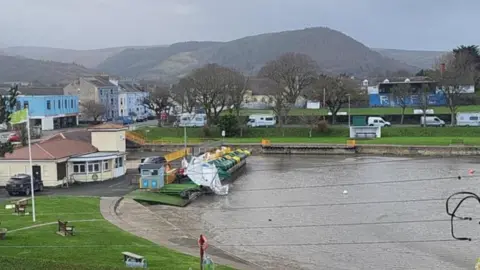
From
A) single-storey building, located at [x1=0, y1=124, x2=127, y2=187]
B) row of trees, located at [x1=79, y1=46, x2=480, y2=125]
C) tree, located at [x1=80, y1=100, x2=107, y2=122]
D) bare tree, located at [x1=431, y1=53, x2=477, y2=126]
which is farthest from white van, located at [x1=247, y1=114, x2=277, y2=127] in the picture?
single-storey building, located at [x1=0, y1=124, x2=127, y2=187]

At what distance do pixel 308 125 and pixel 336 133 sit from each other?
396 cm

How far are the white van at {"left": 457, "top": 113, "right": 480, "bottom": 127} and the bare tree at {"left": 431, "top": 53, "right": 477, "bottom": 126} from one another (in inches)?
32.4

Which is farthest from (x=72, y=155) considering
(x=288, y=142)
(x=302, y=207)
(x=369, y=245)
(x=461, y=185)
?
(x=288, y=142)

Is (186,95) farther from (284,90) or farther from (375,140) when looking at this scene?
(375,140)

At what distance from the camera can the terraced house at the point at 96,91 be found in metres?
91.2

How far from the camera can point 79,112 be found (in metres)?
88.0

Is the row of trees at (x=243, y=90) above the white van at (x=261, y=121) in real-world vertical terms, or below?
above

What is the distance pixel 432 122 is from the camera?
7144 cm

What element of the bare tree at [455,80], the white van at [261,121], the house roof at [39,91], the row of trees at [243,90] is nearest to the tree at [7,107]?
the row of trees at [243,90]

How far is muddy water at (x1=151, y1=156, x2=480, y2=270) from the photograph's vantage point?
73.3ft

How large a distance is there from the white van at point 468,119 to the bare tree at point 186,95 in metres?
31.4

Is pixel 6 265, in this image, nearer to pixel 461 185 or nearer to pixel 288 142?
pixel 461 185

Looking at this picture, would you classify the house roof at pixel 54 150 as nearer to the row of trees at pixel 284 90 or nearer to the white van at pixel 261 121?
the row of trees at pixel 284 90

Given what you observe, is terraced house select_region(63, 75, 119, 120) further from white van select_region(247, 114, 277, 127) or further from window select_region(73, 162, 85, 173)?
window select_region(73, 162, 85, 173)
